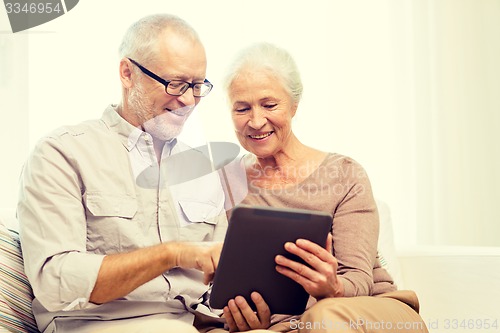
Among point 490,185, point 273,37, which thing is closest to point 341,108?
point 273,37

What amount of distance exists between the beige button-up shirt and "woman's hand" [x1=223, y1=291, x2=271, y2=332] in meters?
0.13

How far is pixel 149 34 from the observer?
5.45 feet

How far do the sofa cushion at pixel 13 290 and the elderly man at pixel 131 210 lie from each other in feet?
0.10

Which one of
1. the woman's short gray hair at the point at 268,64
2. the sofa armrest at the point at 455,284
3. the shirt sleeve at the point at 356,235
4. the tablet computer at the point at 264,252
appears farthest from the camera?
the sofa armrest at the point at 455,284

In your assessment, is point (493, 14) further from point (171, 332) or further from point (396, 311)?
point (171, 332)

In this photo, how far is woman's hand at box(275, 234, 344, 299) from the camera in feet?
4.50

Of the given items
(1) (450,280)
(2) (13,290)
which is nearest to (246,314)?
(2) (13,290)

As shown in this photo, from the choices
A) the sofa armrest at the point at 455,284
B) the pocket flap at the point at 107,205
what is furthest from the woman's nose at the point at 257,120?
the sofa armrest at the point at 455,284

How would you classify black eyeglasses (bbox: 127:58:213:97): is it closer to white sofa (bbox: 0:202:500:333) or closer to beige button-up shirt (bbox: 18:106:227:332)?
beige button-up shirt (bbox: 18:106:227:332)

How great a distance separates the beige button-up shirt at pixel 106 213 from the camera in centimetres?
137

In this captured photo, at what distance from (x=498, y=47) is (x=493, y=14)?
154 mm

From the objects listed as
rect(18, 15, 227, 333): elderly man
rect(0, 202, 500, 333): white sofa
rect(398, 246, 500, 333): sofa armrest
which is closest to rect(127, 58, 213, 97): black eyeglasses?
rect(18, 15, 227, 333): elderly man

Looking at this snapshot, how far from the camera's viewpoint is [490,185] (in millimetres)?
3195

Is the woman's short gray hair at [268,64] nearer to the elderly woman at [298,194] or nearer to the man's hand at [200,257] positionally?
the elderly woman at [298,194]
